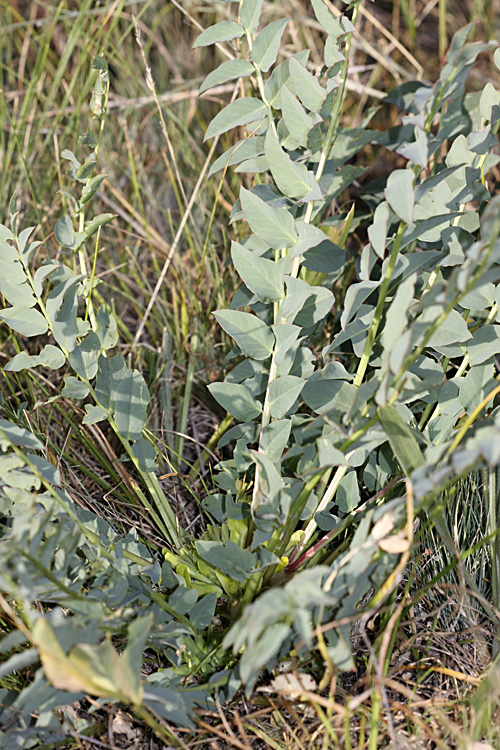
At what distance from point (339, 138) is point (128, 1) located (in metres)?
0.98

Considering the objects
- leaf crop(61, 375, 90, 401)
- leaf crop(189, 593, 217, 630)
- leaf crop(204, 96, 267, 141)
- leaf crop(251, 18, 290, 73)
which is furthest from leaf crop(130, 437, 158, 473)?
leaf crop(251, 18, 290, 73)

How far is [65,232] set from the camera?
2.90ft

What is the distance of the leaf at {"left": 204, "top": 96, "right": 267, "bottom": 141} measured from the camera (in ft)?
2.99

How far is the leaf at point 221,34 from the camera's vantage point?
897 mm

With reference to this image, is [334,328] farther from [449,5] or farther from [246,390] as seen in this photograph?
[449,5]

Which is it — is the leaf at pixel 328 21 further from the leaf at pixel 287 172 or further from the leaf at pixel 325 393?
the leaf at pixel 325 393

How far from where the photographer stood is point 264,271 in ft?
2.91

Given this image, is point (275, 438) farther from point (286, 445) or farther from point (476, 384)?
point (476, 384)

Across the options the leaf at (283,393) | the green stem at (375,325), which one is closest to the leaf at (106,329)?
the leaf at (283,393)

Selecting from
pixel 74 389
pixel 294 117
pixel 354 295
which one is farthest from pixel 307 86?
pixel 74 389

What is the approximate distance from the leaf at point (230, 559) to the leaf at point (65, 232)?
1.39ft

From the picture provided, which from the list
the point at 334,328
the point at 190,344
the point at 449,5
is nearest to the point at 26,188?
the point at 190,344

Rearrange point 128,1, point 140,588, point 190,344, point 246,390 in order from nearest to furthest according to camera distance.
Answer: point 140,588, point 246,390, point 190,344, point 128,1

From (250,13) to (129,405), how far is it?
0.55 m
